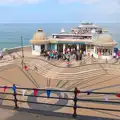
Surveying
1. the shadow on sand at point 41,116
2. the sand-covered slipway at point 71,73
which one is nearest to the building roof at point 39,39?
the sand-covered slipway at point 71,73

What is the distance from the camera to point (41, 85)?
22.2 m

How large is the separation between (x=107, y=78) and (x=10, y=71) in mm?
11756

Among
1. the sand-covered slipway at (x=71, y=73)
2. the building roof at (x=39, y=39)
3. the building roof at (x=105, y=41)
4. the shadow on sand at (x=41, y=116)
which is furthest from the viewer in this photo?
the building roof at (x=39, y=39)

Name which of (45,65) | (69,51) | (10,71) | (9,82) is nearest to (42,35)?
(69,51)

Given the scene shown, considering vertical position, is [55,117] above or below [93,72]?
above

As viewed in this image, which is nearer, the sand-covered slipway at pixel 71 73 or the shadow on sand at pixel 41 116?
the shadow on sand at pixel 41 116

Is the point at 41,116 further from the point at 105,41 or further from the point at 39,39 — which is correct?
the point at 39,39

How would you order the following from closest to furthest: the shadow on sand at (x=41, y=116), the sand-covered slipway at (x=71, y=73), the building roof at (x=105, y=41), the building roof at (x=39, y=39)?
the shadow on sand at (x=41, y=116)
the sand-covered slipway at (x=71, y=73)
the building roof at (x=105, y=41)
the building roof at (x=39, y=39)

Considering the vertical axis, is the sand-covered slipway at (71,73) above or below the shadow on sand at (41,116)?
below

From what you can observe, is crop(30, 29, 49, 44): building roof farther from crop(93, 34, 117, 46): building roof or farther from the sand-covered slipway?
crop(93, 34, 117, 46): building roof

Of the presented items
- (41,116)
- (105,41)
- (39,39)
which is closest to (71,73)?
(105,41)

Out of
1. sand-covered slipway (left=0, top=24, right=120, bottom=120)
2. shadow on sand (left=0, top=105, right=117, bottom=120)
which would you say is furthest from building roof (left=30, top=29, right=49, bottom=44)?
shadow on sand (left=0, top=105, right=117, bottom=120)

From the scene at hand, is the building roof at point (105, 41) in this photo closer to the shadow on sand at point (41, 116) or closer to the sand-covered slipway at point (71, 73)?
the sand-covered slipway at point (71, 73)

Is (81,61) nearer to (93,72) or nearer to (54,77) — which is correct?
(93,72)
